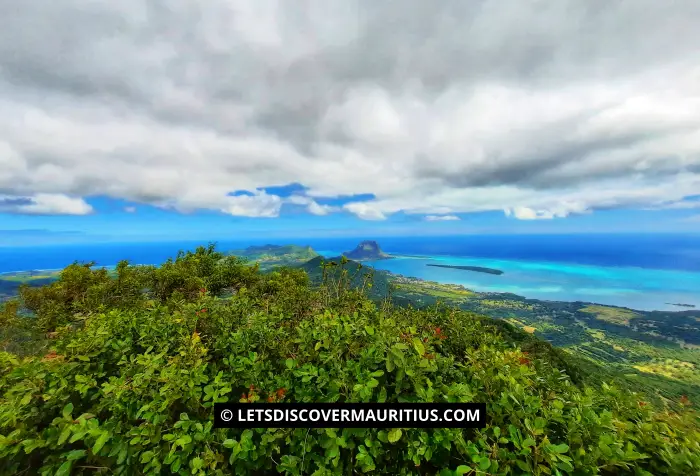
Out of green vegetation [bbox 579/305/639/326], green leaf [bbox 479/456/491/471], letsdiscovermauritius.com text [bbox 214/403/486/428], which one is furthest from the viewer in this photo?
green vegetation [bbox 579/305/639/326]

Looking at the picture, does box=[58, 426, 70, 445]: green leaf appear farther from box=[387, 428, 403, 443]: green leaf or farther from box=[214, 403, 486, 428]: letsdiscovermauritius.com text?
box=[387, 428, 403, 443]: green leaf

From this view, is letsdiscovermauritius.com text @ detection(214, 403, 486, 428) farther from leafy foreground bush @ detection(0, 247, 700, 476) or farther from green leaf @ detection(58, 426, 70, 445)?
green leaf @ detection(58, 426, 70, 445)

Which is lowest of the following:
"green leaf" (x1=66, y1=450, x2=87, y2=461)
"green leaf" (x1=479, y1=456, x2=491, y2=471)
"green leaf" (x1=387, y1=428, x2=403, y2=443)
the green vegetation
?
the green vegetation

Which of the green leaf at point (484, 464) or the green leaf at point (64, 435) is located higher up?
the green leaf at point (64, 435)

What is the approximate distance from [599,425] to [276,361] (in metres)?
2.78

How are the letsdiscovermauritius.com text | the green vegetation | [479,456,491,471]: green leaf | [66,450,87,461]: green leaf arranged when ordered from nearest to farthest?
[479,456,491,471]: green leaf < [66,450,87,461]: green leaf < the letsdiscovermauritius.com text < the green vegetation

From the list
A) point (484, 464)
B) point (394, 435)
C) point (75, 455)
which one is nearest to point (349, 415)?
point (394, 435)

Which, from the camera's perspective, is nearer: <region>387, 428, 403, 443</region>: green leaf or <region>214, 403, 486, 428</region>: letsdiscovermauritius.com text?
<region>387, 428, 403, 443</region>: green leaf

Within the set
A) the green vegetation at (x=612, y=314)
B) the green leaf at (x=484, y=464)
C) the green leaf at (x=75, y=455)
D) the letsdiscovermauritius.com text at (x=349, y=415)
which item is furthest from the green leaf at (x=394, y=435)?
the green vegetation at (x=612, y=314)

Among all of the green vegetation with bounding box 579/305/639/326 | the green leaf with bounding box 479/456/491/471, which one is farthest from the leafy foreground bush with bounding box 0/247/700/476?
the green vegetation with bounding box 579/305/639/326

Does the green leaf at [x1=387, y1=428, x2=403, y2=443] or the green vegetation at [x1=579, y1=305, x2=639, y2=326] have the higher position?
the green leaf at [x1=387, y1=428, x2=403, y2=443]

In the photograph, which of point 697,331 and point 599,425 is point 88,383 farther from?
point 697,331

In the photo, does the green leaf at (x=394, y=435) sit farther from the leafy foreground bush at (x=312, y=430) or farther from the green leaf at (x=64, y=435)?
the green leaf at (x=64, y=435)

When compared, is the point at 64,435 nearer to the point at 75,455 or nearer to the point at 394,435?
the point at 75,455
